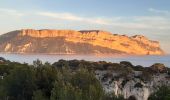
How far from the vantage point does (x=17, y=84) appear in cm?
3694

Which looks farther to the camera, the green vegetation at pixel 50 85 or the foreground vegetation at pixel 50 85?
the foreground vegetation at pixel 50 85

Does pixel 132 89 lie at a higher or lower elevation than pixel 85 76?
lower

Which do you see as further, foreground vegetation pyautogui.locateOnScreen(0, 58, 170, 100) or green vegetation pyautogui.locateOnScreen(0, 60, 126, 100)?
foreground vegetation pyautogui.locateOnScreen(0, 58, 170, 100)

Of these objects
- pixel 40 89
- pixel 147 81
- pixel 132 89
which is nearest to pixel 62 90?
pixel 40 89

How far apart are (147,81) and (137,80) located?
151 cm

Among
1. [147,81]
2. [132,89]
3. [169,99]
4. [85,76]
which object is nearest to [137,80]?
[147,81]

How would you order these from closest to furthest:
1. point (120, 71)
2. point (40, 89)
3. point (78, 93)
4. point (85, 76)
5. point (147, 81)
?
point (78, 93)
point (85, 76)
point (40, 89)
point (147, 81)
point (120, 71)

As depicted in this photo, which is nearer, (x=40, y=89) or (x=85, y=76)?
(x=85, y=76)

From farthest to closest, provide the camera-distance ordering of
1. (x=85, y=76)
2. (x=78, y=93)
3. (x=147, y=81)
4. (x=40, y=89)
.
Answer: (x=147, y=81) → (x=40, y=89) → (x=85, y=76) → (x=78, y=93)

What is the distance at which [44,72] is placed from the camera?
37.1m

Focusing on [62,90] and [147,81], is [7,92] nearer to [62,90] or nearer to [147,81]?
[62,90]

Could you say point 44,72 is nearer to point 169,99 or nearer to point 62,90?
point 62,90

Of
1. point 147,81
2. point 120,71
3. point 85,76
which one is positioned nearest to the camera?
point 85,76

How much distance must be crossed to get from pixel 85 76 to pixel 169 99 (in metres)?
8.05
